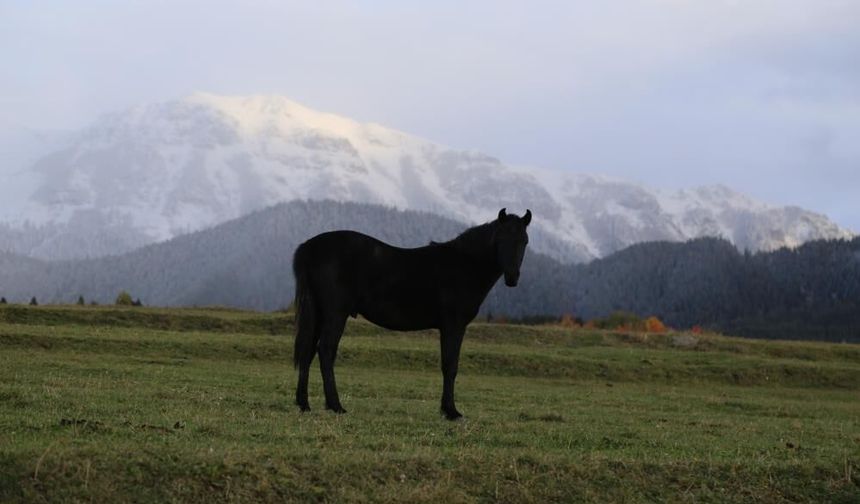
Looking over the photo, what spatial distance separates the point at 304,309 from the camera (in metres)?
19.2

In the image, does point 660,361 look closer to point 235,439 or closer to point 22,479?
point 235,439

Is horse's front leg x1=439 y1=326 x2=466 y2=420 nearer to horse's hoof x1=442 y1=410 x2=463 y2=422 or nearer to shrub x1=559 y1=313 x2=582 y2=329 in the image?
horse's hoof x1=442 y1=410 x2=463 y2=422

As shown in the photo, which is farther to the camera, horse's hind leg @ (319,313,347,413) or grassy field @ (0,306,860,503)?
horse's hind leg @ (319,313,347,413)

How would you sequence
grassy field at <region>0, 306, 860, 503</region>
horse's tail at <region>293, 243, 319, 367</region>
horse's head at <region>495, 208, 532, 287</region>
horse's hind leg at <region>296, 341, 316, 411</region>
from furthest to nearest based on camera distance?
1. horse's tail at <region>293, 243, 319, 367</region>
2. horse's hind leg at <region>296, 341, 316, 411</region>
3. horse's head at <region>495, 208, 532, 287</region>
4. grassy field at <region>0, 306, 860, 503</region>

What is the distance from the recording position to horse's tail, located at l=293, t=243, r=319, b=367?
62.7 ft

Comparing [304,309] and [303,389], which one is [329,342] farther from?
[303,389]

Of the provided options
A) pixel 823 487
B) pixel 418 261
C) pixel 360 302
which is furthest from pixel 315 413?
pixel 823 487

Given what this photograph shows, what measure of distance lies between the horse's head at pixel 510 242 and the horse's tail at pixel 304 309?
3818 mm

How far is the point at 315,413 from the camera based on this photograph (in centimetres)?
1872

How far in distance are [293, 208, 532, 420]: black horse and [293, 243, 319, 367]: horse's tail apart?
0.07ft

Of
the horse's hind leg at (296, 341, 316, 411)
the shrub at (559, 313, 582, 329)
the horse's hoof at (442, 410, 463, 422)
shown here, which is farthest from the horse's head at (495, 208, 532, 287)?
the shrub at (559, 313, 582, 329)

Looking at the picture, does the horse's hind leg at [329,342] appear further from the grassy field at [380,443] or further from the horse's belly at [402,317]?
the grassy field at [380,443]

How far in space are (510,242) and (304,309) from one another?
4.34 m

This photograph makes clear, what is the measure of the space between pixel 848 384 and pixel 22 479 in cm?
4942
